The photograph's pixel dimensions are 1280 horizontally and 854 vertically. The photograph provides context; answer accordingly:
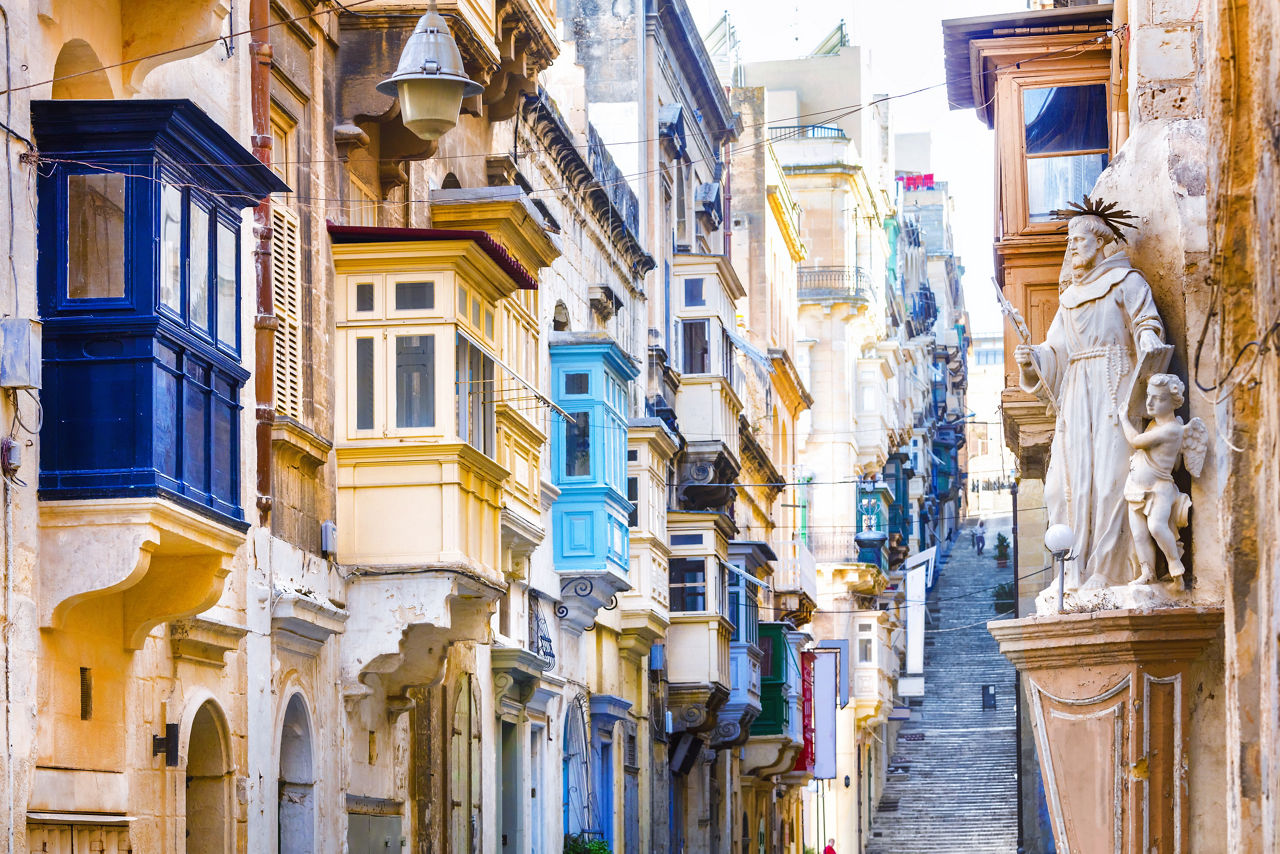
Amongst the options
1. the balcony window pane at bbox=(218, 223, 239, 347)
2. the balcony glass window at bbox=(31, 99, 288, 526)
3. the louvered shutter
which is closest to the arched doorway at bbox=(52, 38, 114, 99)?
the balcony glass window at bbox=(31, 99, 288, 526)

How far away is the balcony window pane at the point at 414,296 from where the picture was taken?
2053 centimetres

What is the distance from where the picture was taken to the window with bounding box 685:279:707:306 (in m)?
41.7

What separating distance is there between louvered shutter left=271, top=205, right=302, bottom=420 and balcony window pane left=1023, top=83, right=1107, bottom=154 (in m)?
8.72

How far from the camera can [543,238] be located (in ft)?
79.6

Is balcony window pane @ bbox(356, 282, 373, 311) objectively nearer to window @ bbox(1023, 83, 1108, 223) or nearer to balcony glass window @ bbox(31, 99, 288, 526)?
balcony glass window @ bbox(31, 99, 288, 526)

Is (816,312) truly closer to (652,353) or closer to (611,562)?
(652,353)

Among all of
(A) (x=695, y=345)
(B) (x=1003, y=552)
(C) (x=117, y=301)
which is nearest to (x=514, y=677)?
(C) (x=117, y=301)

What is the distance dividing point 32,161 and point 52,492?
2068 millimetres

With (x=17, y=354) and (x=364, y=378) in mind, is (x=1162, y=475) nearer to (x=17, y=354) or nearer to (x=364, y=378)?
(x=17, y=354)

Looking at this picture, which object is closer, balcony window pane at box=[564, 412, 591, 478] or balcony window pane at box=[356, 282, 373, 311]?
balcony window pane at box=[356, 282, 373, 311]

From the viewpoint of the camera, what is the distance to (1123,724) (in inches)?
473

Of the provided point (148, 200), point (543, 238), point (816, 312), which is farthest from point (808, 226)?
point (148, 200)

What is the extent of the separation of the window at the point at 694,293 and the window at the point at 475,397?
19.7m

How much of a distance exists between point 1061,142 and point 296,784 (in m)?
10.9
